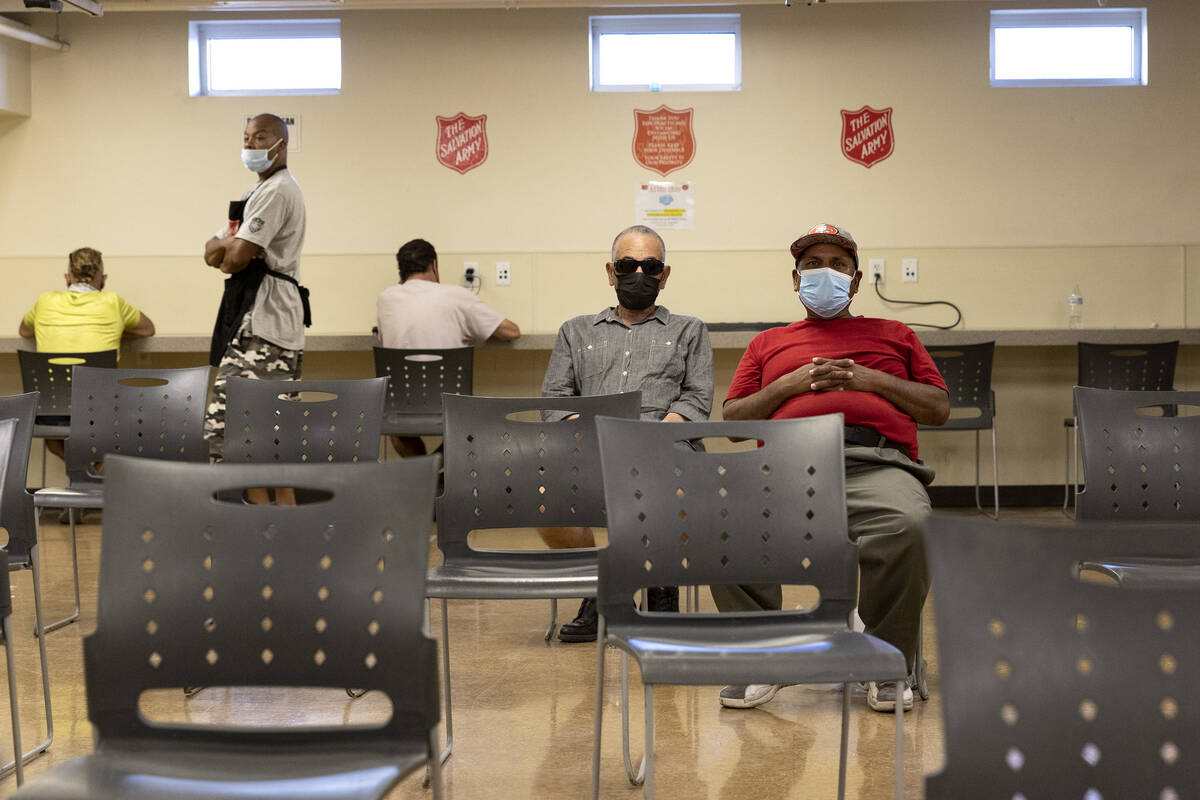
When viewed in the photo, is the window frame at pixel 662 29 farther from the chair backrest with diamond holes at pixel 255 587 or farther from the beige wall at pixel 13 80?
the chair backrest with diamond holes at pixel 255 587

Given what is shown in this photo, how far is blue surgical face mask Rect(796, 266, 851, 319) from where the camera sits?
116 inches

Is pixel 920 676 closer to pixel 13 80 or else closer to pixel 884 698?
pixel 884 698

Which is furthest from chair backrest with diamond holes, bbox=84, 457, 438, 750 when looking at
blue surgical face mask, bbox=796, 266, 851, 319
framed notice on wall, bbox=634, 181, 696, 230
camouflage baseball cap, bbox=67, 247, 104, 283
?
framed notice on wall, bbox=634, 181, 696, 230

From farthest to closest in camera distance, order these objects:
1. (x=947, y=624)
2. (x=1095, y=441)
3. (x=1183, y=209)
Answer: (x=1183, y=209) < (x=1095, y=441) < (x=947, y=624)

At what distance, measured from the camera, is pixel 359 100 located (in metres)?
6.27

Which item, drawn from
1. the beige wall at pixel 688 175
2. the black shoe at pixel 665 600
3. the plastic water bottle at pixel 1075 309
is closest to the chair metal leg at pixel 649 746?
the black shoe at pixel 665 600

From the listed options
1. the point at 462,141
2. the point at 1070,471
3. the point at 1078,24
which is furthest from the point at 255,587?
the point at 1078,24

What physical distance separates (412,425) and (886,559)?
2.75 m

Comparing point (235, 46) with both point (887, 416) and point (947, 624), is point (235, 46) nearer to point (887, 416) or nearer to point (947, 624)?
point (887, 416)

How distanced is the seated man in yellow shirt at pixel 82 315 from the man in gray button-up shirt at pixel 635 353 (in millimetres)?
3058

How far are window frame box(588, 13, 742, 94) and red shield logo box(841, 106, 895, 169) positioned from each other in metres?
0.64

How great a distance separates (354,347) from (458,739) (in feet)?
11.0

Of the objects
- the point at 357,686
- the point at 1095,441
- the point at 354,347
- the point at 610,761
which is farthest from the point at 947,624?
the point at 354,347

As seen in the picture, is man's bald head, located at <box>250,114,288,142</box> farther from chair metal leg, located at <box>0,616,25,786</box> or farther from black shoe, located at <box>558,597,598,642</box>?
chair metal leg, located at <box>0,616,25,786</box>
